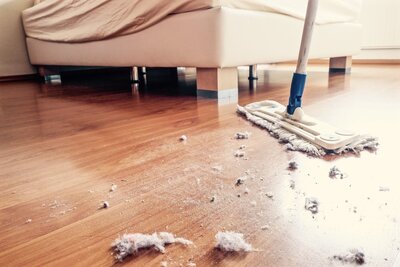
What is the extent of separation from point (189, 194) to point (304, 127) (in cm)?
32

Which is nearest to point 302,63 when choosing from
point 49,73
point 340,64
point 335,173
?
point 335,173

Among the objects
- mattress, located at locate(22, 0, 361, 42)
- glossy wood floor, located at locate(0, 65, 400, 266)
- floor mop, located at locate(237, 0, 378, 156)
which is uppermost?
mattress, located at locate(22, 0, 361, 42)

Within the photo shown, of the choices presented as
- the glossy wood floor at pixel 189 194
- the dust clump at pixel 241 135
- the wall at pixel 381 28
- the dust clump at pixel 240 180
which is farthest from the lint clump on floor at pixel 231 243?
the wall at pixel 381 28

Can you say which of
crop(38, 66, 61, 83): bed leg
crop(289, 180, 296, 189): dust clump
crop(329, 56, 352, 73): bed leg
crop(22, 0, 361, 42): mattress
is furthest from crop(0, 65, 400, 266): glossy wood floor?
crop(38, 66, 61, 83): bed leg

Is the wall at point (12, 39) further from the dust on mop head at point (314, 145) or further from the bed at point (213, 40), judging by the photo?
the dust on mop head at point (314, 145)

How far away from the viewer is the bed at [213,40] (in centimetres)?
114

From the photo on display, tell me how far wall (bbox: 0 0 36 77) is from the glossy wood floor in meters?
1.77

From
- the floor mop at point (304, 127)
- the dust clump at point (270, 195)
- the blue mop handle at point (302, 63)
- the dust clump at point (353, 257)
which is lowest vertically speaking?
the dust clump at point (270, 195)

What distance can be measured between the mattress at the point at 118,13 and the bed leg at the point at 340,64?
0.25 metres

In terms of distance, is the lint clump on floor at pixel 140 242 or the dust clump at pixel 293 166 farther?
the dust clump at pixel 293 166

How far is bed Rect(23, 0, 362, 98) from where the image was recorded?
1142 mm

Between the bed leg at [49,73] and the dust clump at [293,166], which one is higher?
the bed leg at [49,73]

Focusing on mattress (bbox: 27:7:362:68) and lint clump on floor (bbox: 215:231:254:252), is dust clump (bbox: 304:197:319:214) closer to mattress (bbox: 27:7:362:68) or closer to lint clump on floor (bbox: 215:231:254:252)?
lint clump on floor (bbox: 215:231:254:252)

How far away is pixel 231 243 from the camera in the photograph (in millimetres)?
310
